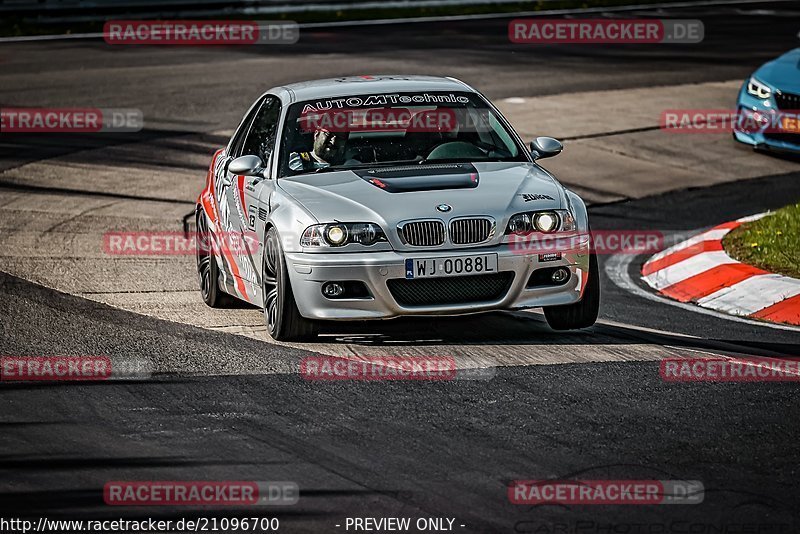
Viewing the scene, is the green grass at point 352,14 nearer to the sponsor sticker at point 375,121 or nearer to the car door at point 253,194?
the car door at point 253,194

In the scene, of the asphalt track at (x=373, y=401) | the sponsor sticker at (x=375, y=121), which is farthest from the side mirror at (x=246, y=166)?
the asphalt track at (x=373, y=401)

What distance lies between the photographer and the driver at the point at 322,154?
29.7 ft

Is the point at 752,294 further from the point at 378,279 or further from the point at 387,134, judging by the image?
the point at 378,279

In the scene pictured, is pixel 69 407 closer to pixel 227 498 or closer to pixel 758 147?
pixel 227 498

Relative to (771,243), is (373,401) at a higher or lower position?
higher

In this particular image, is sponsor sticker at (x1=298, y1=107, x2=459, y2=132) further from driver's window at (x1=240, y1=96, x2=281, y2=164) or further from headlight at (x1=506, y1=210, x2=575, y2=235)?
headlight at (x1=506, y1=210, x2=575, y2=235)

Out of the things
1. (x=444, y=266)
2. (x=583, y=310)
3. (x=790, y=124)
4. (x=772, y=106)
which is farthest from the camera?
(x=772, y=106)

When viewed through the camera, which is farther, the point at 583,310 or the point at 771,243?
the point at 771,243

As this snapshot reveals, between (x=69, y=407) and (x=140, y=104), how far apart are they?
13.1 metres

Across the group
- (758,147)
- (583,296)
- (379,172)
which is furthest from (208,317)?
(758,147)

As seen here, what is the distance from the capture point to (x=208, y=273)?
10016mm

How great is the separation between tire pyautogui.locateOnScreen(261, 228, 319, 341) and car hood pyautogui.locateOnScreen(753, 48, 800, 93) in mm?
9391

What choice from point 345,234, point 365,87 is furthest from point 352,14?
point 345,234

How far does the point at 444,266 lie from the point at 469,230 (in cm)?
27
